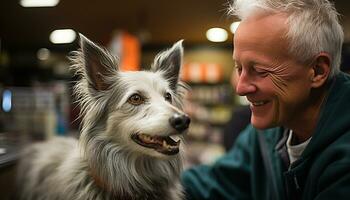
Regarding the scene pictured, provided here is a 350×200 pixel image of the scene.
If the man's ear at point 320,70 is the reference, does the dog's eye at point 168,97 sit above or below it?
below

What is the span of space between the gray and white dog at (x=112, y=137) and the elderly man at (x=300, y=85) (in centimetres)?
26

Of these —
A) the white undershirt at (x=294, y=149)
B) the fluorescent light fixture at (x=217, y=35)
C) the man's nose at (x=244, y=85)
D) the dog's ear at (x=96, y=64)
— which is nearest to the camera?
the dog's ear at (x=96, y=64)

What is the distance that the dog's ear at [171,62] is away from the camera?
3.15ft

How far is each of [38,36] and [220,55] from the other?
1.50ft

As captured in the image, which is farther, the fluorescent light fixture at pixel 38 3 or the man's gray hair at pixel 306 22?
the man's gray hair at pixel 306 22

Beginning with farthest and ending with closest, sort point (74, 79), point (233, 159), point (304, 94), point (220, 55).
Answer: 1. point (233, 159)
2. point (304, 94)
3. point (220, 55)
4. point (74, 79)

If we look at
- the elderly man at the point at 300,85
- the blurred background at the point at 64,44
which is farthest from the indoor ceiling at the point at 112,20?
the elderly man at the point at 300,85

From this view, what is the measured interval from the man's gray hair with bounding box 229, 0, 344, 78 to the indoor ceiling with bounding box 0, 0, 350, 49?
0.30ft

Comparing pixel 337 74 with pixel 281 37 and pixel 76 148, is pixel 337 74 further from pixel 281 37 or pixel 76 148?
pixel 76 148

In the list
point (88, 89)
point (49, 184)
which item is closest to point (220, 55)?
point (88, 89)

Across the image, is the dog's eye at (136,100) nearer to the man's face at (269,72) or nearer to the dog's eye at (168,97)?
the dog's eye at (168,97)

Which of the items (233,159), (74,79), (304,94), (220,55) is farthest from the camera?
(233,159)

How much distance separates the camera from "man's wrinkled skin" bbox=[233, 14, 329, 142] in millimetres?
1117

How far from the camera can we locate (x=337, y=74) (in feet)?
4.17
